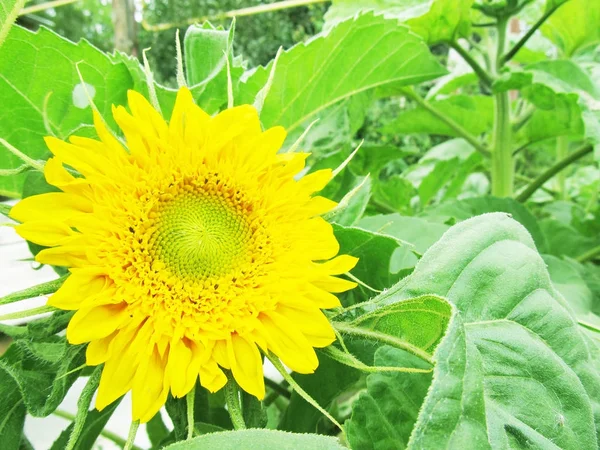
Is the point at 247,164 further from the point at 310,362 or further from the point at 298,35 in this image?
the point at 298,35

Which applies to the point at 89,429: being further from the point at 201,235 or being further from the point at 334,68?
the point at 334,68

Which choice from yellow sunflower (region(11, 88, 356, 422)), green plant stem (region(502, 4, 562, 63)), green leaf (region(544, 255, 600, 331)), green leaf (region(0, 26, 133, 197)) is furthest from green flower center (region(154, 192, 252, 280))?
green plant stem (region(502, 4, 562, 63))

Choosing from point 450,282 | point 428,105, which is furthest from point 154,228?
point 428,105

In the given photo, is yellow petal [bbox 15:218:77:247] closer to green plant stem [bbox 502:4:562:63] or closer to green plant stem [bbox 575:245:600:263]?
green plant stem [bbox 502:4:562:63]

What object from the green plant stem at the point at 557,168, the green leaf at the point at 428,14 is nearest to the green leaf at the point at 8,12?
the green leaf at the point at 428,14

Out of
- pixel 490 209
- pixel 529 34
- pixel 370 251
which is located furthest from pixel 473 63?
pixel 370 251

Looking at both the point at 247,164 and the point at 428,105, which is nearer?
the point at 247,164

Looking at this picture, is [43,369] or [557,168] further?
[557,168]

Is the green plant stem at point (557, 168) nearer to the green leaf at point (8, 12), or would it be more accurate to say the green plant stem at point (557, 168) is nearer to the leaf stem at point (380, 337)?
the leaf stem at point (380, 337)
